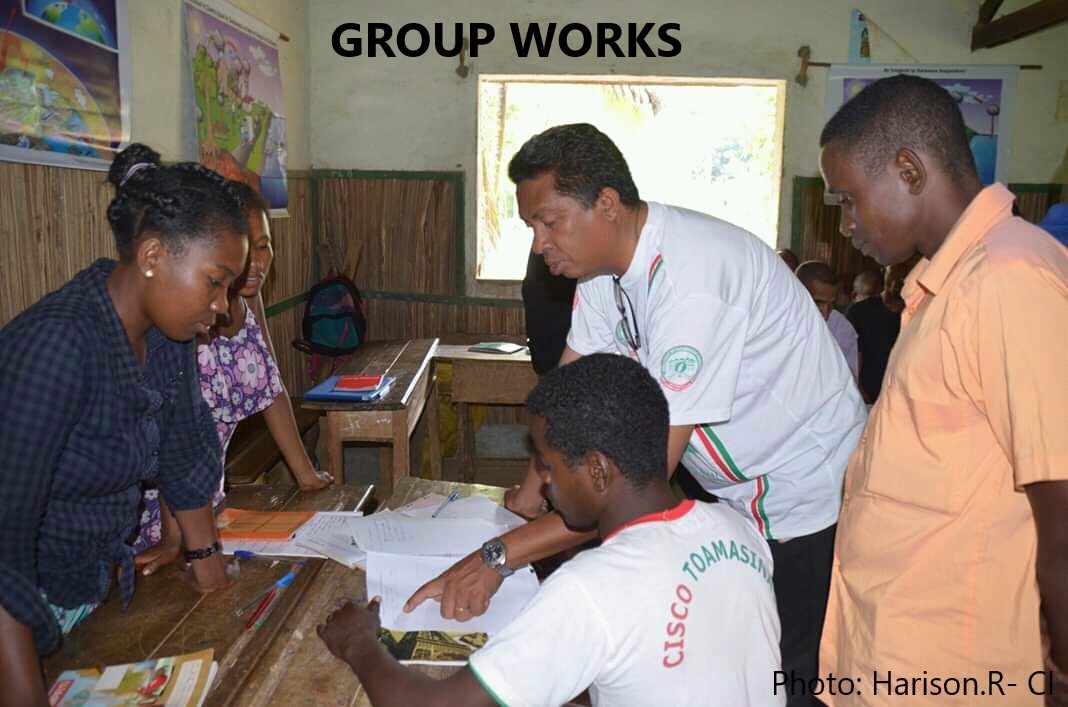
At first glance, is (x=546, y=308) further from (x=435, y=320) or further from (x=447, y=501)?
(x=435, y=320)

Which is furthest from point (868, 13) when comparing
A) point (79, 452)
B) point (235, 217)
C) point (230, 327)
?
point (79, 452)

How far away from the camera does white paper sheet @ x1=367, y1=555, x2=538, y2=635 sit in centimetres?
138

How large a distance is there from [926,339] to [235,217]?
113 cm

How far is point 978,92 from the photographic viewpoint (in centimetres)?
532

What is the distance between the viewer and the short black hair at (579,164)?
1.56m

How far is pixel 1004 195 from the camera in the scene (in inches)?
45.6

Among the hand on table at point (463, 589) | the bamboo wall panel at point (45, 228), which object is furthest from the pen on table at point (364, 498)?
the bamboo wall panel at point (45, 228)

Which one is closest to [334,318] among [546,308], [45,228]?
[546,308]

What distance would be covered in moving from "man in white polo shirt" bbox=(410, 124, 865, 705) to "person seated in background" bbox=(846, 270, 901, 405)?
7.99 feet

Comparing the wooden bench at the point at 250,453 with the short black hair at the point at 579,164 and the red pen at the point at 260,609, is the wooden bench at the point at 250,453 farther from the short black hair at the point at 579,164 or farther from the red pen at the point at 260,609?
the short black hair at the point at 579,164

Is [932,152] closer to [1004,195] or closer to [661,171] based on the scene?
[1004,195]

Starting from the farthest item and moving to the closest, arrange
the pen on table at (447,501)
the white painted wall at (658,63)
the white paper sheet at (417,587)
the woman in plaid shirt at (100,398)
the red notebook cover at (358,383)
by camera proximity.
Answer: the white painted wall at (658,63)
the red notebook cover at (358,383)
the pen on table at (447,501)
the white paper sheet at (417,587)
the woman in plaid shirt at (100,398)

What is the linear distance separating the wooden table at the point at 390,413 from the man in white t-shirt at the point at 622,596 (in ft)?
7.50

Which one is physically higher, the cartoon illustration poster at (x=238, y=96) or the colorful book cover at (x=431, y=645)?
the cartoon illustration poster at (x=238, y=96)
